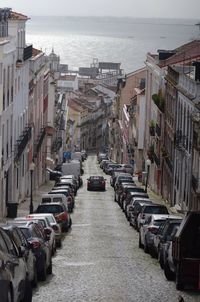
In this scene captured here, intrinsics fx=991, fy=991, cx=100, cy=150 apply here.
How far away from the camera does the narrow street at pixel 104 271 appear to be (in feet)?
66.7

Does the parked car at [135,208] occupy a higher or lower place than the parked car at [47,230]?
lower

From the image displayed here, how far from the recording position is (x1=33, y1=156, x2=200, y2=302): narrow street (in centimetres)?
2034

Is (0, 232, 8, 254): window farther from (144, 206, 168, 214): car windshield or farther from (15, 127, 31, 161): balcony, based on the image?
(15, 127, 31, 161): balcony

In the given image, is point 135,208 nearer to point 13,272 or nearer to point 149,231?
point 149,231

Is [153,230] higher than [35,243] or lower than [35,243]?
lower

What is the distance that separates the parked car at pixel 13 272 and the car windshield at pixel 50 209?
68.9ft

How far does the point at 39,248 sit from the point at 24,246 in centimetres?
319

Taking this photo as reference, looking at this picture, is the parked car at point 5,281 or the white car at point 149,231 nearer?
the parked car at point 5,281

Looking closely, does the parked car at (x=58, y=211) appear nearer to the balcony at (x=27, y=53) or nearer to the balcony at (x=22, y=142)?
the balcony at (x=22, y=142)

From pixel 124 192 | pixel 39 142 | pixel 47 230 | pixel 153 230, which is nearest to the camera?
pixel 47 230

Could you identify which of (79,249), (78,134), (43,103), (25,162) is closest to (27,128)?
(25,162)

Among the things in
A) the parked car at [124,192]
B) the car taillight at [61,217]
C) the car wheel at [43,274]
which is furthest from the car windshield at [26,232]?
the parked car at [124,192]

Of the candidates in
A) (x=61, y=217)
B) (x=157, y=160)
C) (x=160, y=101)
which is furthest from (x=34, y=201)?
(x=61, y=217)

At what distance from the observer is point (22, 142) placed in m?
55.3
